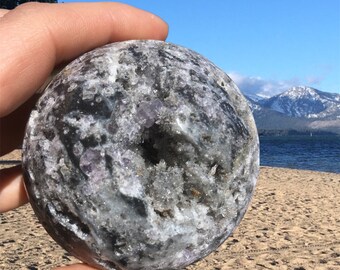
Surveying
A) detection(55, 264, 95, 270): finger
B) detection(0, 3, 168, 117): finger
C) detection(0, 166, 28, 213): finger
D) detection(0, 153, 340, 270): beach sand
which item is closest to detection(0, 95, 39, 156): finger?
detection(0, 166, 28, 213): finger

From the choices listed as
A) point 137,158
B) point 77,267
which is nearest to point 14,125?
point 77,267

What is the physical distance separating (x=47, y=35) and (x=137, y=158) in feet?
2.74

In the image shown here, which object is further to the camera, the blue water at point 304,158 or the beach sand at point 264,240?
the blue water at point 304,158

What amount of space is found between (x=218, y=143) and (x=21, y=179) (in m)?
1.42

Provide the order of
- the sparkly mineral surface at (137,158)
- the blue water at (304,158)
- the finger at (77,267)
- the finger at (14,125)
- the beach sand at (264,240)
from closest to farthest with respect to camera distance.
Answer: the sparkly mineral surface at (137,158), the finger at (77,267), the finger at (14,125), the beach sand at (264,240), the blue water at (304,158)

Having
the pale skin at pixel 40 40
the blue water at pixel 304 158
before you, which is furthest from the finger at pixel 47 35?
the blue water at pixel 304 158

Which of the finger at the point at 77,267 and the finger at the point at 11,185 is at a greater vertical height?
the finger at the point at 11,185

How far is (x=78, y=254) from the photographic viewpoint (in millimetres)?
2910

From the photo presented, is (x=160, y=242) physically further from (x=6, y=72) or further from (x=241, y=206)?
(x=6, y=72)

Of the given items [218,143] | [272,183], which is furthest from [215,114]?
[272,183]

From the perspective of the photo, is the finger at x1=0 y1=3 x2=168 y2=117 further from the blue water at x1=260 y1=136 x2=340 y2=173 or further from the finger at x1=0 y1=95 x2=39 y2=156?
the blue water at x1=260 y1=136 x2=340 y2=173

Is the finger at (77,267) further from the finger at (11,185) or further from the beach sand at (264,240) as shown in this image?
the beach sand at (264,240)

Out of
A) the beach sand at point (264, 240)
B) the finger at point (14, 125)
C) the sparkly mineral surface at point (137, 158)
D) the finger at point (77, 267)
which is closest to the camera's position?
the sparkly mineral surface at point (137, 158)

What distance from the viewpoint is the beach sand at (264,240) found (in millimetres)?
8547
